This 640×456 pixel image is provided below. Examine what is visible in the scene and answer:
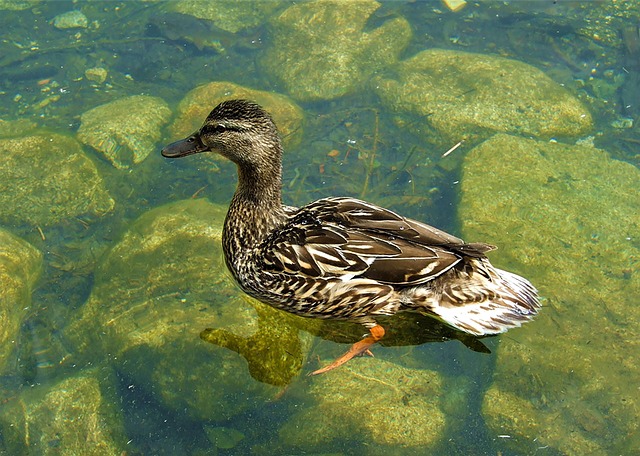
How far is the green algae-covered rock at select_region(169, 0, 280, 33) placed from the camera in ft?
28.7

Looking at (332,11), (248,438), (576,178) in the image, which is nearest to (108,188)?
(248,438)

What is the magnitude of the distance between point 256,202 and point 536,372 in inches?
98.6

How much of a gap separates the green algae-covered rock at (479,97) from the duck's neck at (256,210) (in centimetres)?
278

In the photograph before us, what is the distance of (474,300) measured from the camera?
14.4ft

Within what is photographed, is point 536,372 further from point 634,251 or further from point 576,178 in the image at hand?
point 576,178

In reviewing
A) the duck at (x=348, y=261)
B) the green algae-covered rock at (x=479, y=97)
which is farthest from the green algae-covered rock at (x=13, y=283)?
the green algae-covered rock at (x=479, y=97)

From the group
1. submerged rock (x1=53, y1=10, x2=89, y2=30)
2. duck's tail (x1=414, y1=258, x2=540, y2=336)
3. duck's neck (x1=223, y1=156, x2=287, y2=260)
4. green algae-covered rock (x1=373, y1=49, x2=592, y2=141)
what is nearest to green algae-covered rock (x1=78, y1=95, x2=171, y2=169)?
duck's neck (x1=223, y1=156, x2=287, y2=260)

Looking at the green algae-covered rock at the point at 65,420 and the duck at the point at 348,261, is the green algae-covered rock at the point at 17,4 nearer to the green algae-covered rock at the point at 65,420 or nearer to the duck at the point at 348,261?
the duck at the point at 348,261

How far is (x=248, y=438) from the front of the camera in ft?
14.2

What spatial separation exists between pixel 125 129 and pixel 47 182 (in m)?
1.04

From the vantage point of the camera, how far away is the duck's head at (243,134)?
4527 millimetres

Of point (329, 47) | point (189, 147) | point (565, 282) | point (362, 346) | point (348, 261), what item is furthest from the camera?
point (329, 47)

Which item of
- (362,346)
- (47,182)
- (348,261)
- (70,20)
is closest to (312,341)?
(362,346)

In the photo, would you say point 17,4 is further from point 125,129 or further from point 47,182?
point 47,182
